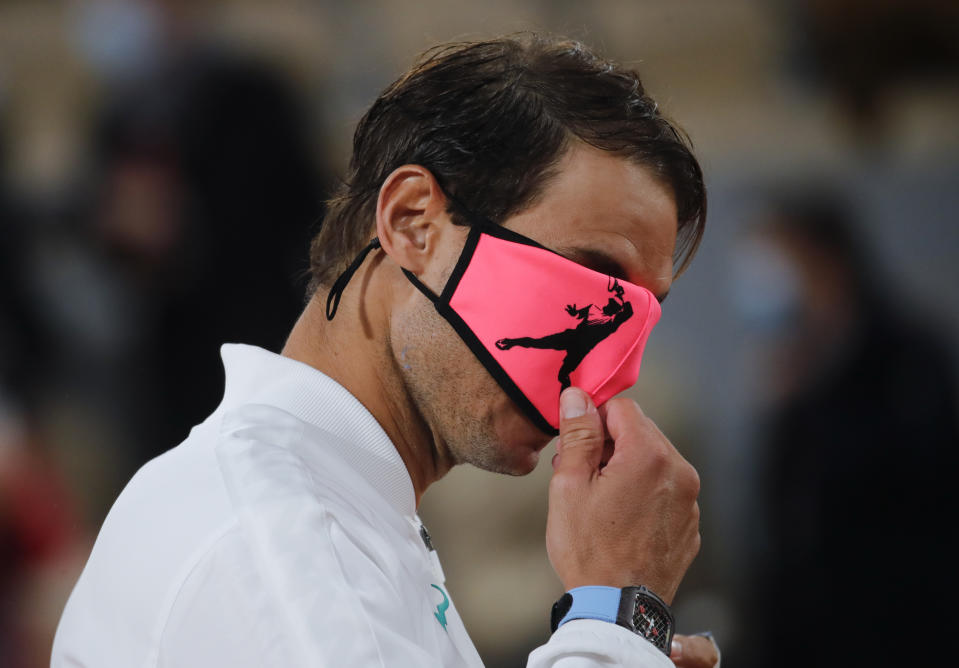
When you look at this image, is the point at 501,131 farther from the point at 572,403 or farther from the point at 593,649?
the point at 593,649

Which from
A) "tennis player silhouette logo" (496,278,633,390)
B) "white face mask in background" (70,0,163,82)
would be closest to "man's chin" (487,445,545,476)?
"tennis player silhouette logo" (496,278,633,390)

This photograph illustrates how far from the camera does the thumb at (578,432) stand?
138 cm

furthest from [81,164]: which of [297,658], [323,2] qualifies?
[297,658]

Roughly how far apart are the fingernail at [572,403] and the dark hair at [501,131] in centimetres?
26

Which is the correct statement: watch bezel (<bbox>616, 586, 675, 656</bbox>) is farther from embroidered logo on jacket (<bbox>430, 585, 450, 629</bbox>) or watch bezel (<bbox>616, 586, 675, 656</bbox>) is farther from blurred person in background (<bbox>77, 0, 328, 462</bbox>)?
blurred person in background (<bbox>77, 0, 328, 462</bbox>)

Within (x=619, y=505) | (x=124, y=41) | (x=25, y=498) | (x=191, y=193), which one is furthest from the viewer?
(x=124, y=41)

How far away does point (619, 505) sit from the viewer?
133 cm

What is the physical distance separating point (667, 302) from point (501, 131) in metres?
1.89

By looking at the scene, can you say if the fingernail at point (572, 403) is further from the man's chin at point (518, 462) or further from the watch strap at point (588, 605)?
the watch strap at point (588, 605)

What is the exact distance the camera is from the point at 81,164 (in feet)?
10.1

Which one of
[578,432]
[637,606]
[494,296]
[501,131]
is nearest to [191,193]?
[501,131]

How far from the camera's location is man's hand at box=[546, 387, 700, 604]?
130 centimetres

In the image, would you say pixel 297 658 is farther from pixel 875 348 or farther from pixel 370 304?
pixel 875 348

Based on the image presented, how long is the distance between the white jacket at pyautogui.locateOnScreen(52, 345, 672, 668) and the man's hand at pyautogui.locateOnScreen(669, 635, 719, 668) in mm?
390
